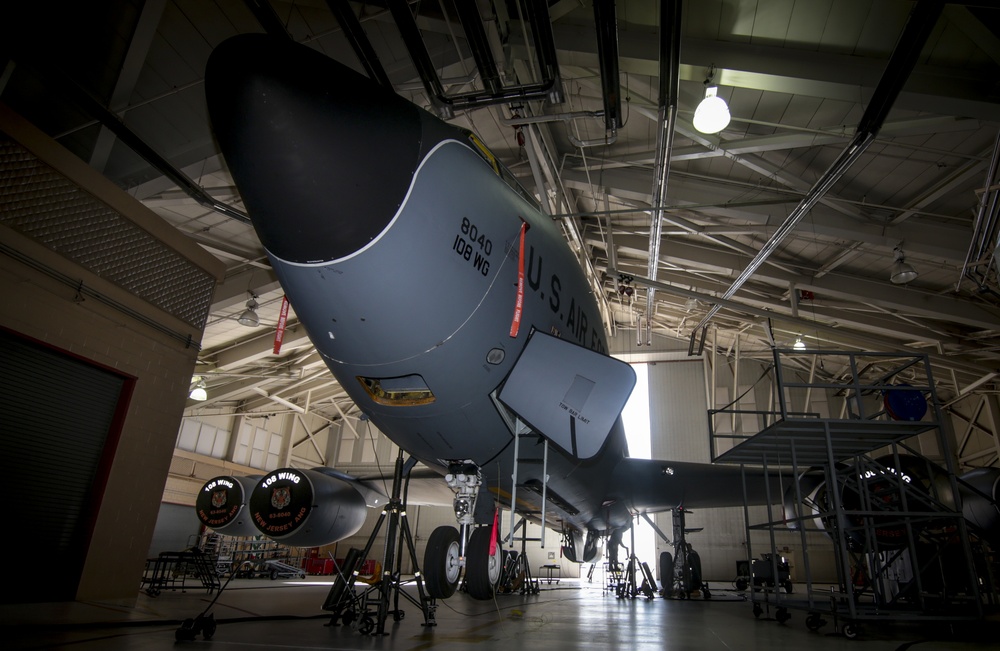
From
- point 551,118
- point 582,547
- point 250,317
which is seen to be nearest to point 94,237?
point 551,118

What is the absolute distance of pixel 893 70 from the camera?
6.47 meters

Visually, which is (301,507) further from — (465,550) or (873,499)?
(873,499)

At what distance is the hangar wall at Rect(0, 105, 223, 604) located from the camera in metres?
5.93

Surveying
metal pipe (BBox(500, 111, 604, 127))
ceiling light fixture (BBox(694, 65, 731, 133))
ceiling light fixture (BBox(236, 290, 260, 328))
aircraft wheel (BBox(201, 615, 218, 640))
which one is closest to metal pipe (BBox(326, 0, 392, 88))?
metal pipe (BBox(500, 111, 604, 127))

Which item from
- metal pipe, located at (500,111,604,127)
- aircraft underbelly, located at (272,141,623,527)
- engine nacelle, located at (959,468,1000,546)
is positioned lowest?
engine nacelle, located at (959,468,1000,546)

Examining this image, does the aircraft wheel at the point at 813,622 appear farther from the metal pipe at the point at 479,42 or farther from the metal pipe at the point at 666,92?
the metal pipe at the point at 479,42

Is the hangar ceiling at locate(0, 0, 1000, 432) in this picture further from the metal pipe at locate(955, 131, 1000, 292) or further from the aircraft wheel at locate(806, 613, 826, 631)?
the aircraft wheel at locate(806, 613, 826, 631)

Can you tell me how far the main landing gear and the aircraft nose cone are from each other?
2551mm

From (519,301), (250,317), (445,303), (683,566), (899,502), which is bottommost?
(683,566)

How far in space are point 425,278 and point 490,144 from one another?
10.1 meters

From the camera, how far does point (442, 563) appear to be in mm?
4375

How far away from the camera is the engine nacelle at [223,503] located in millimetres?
9281

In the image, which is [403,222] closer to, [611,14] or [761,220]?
[611,14]

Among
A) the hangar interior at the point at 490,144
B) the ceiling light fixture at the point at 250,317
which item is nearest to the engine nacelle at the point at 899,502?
the hangar interior at the point at 490,144
